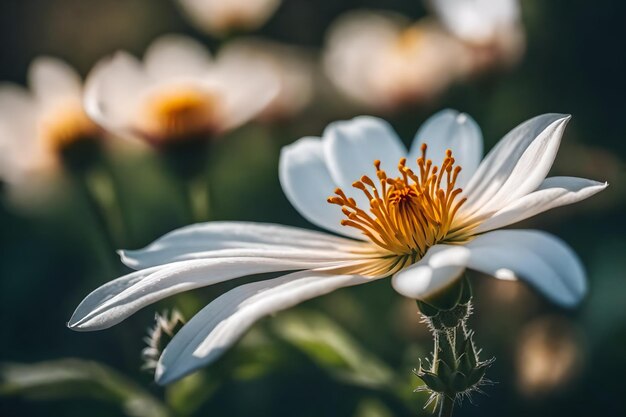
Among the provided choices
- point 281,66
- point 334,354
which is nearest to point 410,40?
point 281,66

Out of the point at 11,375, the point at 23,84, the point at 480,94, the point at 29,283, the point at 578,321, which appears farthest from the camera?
the point at 23,84

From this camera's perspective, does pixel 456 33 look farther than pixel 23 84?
No

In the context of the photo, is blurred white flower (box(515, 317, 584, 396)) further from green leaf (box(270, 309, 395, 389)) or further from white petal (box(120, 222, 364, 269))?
white petal (box(120, 222, 364, 269))

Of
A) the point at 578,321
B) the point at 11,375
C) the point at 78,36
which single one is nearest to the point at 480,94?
the point at 578,321

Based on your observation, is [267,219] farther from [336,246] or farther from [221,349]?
[221,349]

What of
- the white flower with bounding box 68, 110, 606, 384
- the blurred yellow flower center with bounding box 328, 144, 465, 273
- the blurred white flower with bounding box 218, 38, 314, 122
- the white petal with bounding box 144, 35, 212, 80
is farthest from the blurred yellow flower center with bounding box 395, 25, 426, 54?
the blurred yellow flower center with bounding box 328, 144, 465, 273

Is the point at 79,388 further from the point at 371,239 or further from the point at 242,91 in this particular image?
the point at 242,91

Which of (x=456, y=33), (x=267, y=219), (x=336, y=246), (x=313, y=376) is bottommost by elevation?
(x=313, y=376)
